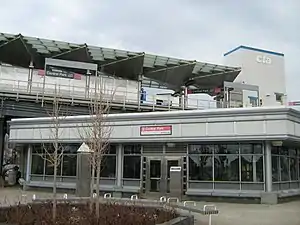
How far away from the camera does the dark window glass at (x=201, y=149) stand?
21.8m

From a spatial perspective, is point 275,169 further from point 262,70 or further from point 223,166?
point 262,70

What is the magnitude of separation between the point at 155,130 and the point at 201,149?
2.72 m

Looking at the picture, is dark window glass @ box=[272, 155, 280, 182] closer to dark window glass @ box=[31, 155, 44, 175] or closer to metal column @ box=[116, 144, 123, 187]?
metal column @ box=[116, 144, 123, 187]

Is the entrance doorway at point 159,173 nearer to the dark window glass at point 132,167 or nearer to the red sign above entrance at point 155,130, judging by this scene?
the dark window glass at point 132,167

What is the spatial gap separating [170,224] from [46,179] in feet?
58.8

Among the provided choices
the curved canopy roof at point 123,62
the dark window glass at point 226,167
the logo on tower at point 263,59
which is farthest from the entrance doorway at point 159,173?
the logo on tower at point 263,59

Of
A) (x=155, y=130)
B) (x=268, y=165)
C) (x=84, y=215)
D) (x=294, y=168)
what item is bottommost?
(x=84, y=215)

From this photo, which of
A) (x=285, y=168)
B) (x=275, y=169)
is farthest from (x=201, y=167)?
(x=285, y=168)

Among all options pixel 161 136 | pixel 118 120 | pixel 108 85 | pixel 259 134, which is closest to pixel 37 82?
pixel 108 85

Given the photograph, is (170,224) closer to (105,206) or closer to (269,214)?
(105,206)

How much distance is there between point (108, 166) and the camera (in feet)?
78.7

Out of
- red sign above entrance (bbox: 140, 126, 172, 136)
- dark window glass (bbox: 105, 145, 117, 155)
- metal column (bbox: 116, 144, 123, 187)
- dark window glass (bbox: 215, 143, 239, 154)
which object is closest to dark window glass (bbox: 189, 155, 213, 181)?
dark window glass (bbox: 215, 143, 239, 154)

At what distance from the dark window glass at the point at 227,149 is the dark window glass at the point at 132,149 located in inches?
178

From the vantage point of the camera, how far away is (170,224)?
9414 mm
